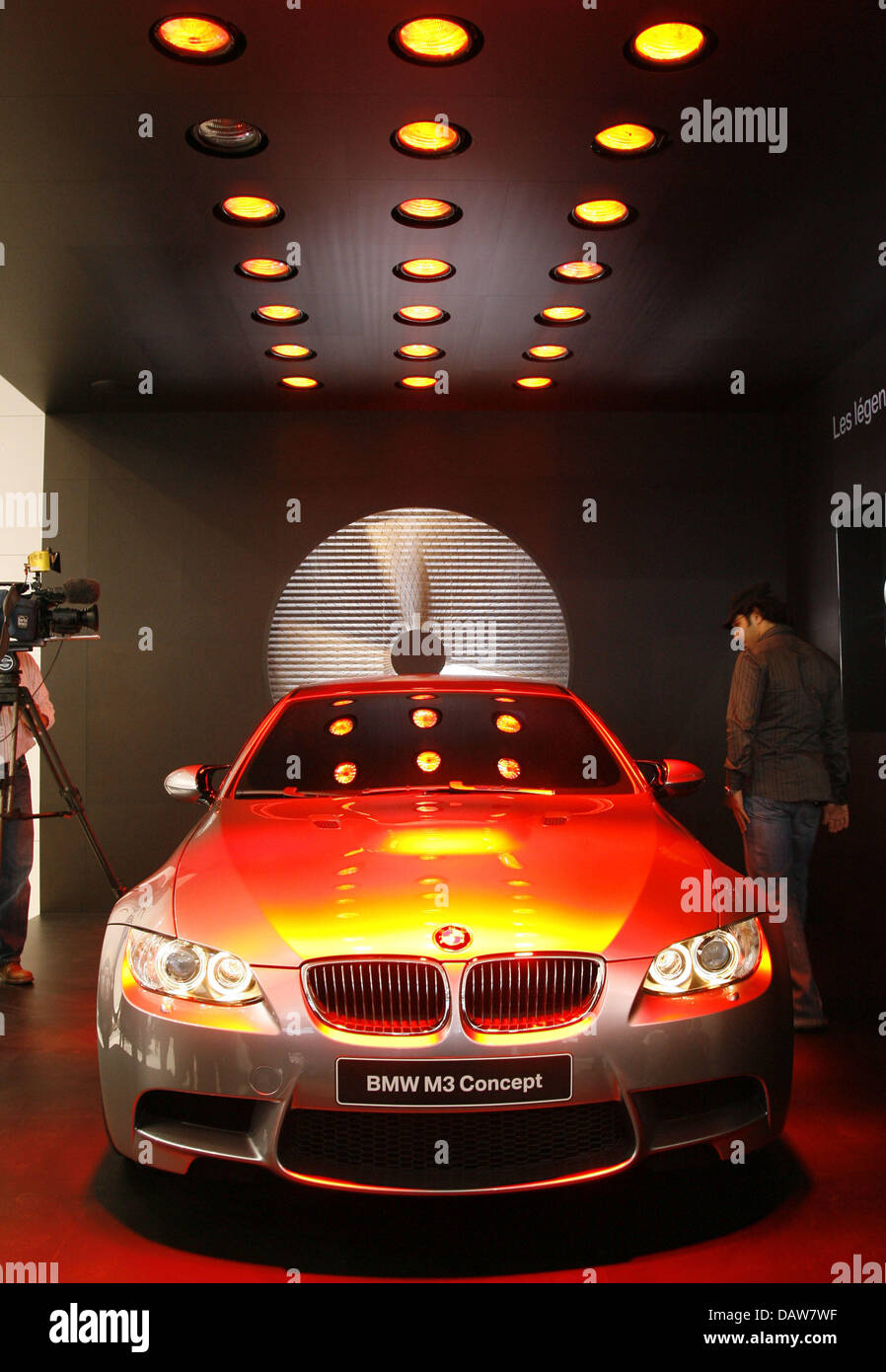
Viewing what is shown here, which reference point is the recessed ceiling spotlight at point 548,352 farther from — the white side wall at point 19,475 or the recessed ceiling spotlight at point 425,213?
the white side wall at point 19,475

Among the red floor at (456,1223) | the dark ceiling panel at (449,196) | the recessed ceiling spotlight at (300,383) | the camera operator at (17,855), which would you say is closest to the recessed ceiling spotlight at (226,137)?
the dark ceiling panel at (449,196)

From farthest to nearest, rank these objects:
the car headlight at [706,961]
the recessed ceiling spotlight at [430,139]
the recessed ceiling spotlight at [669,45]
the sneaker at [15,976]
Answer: the sneaker at [15,976]
the recessed ceiling spotlight at [430,139]
the recessed ceiling spotlight at [669,45]
the car headlight at [706,961]

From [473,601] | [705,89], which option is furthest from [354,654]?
[705,89]

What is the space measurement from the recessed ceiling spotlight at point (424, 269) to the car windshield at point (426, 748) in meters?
2.28

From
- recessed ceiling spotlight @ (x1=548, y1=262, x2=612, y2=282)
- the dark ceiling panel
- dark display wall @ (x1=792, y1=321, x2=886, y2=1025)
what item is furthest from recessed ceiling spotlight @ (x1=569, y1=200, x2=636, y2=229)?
dark display wall @ (x1=792, y1=321, x2=886, y2=1025)

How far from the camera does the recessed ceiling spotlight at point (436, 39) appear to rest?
10.2 feet

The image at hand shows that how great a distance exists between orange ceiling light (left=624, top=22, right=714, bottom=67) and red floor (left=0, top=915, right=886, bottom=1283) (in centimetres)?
292

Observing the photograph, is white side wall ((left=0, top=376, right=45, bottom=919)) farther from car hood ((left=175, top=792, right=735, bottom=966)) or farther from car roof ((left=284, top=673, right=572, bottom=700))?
car hood ((left=175, top=792, right=735, bottom=966))

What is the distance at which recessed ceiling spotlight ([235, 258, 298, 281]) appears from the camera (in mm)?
4738

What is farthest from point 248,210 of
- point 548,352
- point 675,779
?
point 675,779

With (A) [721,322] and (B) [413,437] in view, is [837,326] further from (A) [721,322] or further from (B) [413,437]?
(B) [413,437]

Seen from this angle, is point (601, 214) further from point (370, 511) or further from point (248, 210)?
point (370, 511)

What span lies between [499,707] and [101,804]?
4.23m

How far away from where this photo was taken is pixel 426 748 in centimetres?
320
